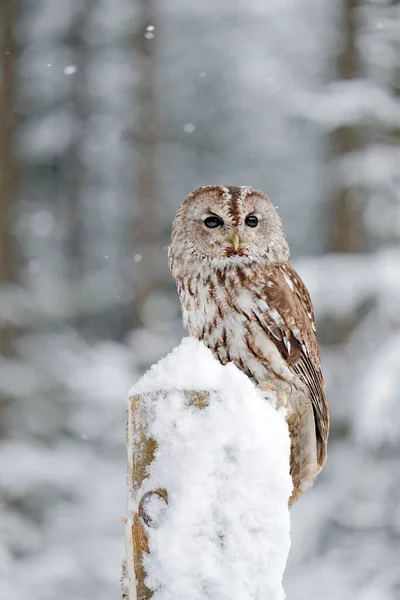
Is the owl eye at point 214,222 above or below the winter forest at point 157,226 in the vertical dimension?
below

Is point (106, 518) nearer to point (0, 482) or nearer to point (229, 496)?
point (0, 482)

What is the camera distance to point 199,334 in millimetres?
2945

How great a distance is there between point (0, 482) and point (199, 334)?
5.22 m

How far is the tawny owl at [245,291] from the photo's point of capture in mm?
2920

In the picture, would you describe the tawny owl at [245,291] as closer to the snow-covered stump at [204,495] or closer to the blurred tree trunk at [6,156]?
the snow-covered stump at [204,495]

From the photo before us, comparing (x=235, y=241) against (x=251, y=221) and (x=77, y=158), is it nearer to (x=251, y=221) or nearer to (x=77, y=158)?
(x=251, y=221)

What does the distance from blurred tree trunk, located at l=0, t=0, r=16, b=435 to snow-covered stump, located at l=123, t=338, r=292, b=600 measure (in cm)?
650

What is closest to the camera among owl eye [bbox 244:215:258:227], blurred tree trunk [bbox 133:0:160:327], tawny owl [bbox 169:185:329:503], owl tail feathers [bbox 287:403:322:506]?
owl tail feathers [bbox 287:403:322:506]

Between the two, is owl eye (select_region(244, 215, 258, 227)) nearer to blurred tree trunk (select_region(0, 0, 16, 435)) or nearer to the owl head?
the owl head

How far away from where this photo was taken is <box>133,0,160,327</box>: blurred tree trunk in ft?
25.1

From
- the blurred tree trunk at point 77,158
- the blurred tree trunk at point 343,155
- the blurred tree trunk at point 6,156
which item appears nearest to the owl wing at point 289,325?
the blurred tree trunk at point 343,155

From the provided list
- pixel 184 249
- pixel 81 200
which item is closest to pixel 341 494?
pixel 81 200

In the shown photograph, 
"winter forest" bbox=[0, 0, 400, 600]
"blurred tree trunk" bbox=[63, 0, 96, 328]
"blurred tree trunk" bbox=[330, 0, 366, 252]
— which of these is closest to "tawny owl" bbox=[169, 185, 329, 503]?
"winter forest" bbox=[0, 0, 400, 600]

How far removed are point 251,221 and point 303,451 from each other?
1.05 meters
